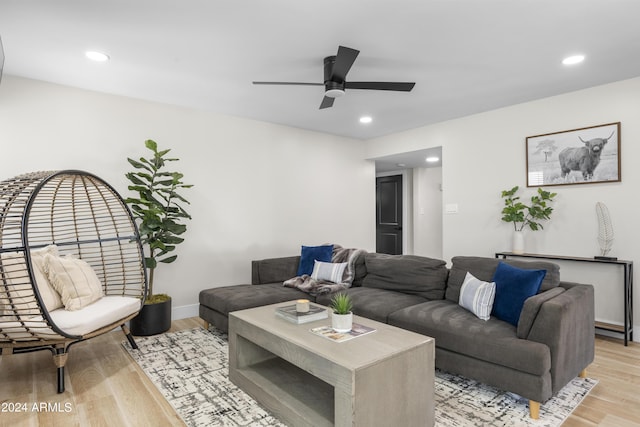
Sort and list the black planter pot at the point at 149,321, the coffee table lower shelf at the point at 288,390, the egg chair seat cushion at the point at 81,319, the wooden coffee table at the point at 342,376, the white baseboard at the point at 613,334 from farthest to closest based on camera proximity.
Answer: the black planter pot at the point at 149,321 → the white baseboard at the point at 613,334 → the egg chair seat cushion at the point at 81,319 → the coffee table lower shelf at the point at 288,390 → the wooden coffee table at the point at 342,376

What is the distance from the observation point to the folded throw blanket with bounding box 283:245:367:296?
3543 millimetres

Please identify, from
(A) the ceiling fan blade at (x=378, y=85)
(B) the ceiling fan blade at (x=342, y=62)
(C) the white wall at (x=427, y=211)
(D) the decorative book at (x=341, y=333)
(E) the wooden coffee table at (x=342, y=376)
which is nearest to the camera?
(E) the wooden coffee table at (x=342, y=376)

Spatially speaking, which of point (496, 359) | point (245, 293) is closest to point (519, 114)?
point (496, 359)

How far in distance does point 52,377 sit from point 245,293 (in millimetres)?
1554

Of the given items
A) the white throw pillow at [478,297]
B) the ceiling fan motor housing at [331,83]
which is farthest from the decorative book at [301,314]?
the ceiling fan motor housing at [331,83]

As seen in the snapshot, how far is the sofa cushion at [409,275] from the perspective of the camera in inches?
127

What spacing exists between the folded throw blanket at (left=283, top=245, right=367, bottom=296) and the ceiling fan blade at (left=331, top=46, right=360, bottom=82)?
196 centimetres

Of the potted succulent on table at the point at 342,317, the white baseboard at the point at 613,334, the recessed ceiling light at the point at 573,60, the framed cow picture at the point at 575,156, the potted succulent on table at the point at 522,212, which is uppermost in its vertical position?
the recessed ceiling light at the point at 573,60

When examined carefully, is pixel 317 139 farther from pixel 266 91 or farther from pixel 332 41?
pixel 332 41

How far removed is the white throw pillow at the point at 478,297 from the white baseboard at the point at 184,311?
9.70ft

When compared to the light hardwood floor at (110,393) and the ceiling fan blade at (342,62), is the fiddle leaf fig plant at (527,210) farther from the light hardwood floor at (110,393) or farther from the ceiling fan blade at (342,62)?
the ceiling fan blade at (342,62)

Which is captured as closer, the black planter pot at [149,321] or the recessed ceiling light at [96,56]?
the recessed ceiling light at [96,56]

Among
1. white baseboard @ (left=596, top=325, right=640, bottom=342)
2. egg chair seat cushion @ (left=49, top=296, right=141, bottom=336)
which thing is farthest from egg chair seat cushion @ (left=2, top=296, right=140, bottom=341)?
white baseboard @ (left=596, top=325, right=640, bottom=342)

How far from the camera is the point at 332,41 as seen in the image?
2527 millimetres
